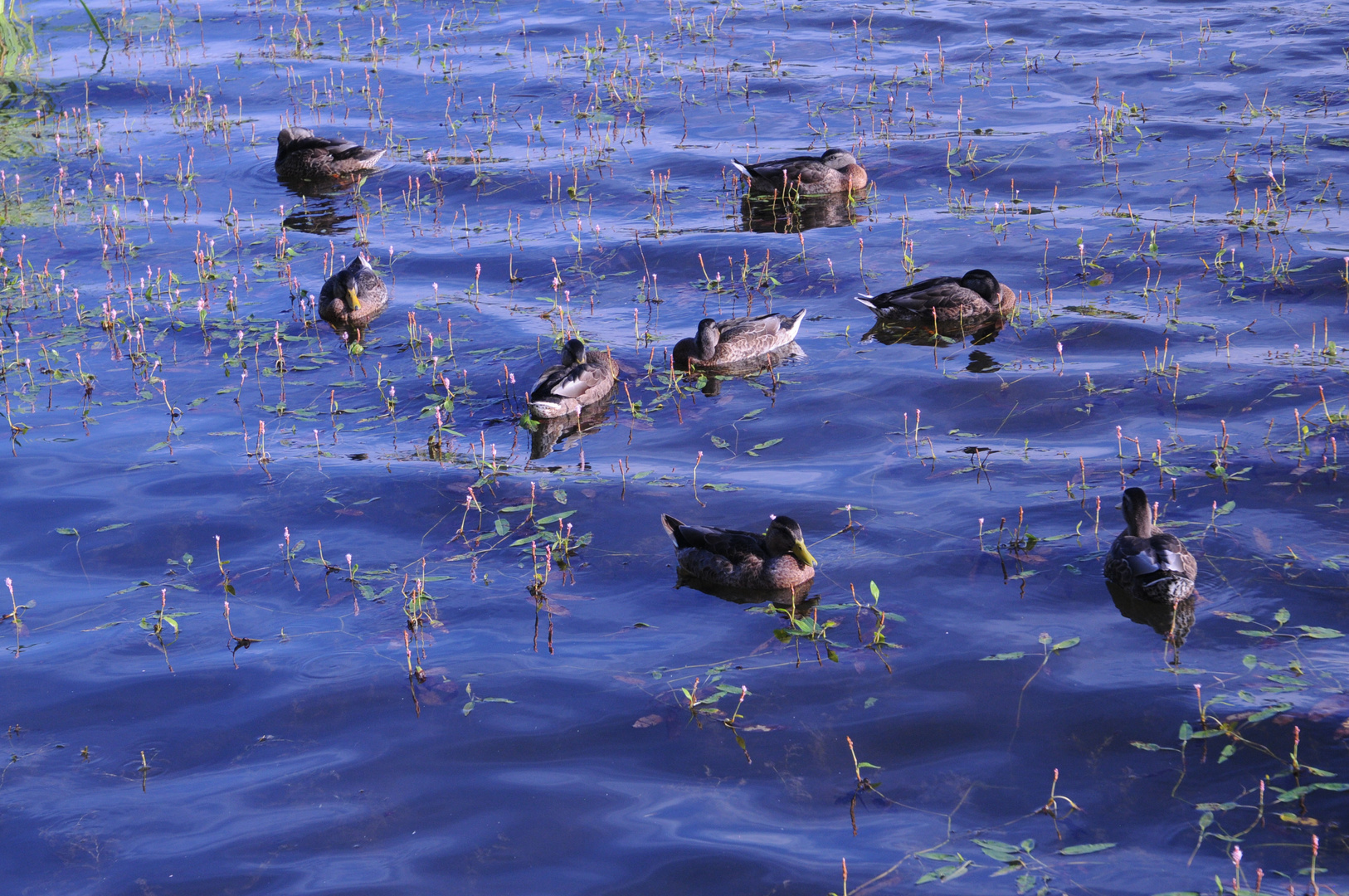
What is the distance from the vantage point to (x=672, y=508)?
29.6 ft

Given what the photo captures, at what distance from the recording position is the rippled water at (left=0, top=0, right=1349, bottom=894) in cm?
598

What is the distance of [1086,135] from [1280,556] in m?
10.6

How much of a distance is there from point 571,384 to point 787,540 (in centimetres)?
327

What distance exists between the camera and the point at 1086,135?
16906 millimetres

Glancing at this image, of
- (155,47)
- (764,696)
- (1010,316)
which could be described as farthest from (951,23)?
(764,696)

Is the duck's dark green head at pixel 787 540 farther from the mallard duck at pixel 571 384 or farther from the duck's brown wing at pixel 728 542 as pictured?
the mallard duck at pixel 571 384

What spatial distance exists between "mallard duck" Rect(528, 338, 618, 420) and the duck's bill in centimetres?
326

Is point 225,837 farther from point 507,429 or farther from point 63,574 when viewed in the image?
point 507,429

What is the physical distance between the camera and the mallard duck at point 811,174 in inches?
605

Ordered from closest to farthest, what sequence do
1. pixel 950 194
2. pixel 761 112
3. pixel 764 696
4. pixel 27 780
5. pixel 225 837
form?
pixel 225 837
pixel 27 780
pixel 764 696
pixel 950 194
pixel 761 112

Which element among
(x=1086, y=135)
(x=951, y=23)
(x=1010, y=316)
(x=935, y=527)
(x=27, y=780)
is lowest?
(x=27, y=780)

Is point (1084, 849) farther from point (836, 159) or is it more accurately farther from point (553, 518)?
point (836, 159)

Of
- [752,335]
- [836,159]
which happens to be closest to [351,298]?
[752,335]

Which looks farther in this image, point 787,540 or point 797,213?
point 797,213
